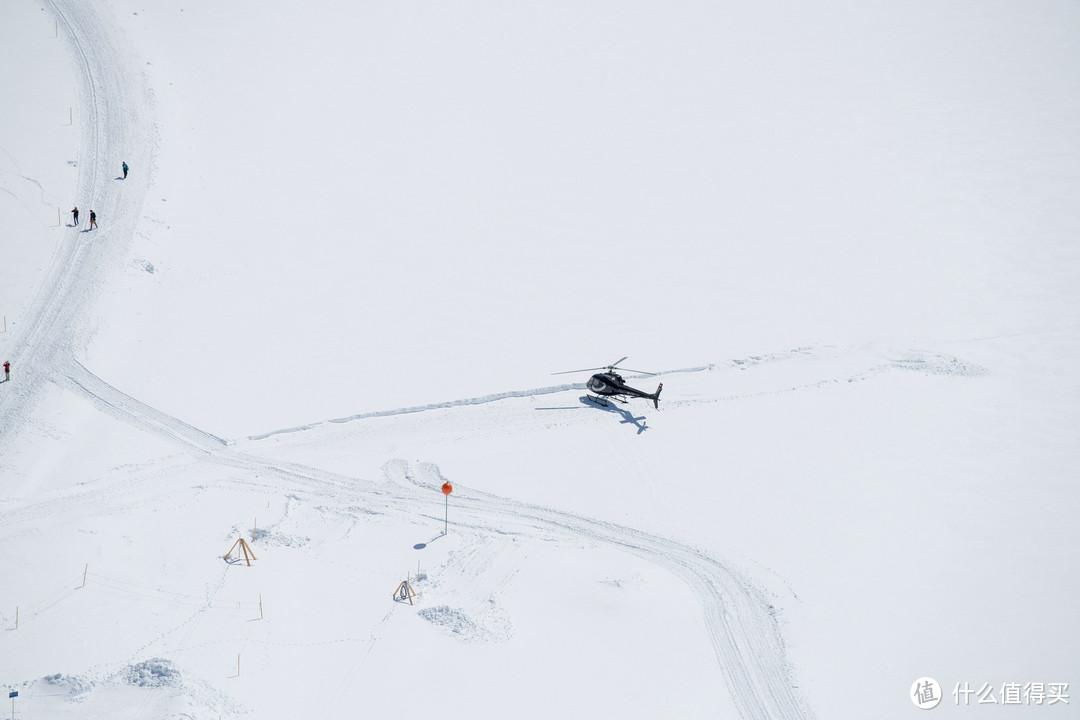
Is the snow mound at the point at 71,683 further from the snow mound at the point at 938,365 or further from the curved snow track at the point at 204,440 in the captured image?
the snow mound at the point at 938,365

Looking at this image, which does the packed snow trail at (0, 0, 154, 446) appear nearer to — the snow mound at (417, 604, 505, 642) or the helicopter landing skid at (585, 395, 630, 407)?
the snow mound at (417, 604, 505, 642)

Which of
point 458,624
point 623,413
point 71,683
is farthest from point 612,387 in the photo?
point 71,683

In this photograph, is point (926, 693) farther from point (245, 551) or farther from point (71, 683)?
point (71, 683)

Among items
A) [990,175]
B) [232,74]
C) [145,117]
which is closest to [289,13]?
[232,74]

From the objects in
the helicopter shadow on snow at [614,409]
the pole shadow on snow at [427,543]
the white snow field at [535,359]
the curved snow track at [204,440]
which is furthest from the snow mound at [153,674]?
the helicopter shadow on snow at [614,409]

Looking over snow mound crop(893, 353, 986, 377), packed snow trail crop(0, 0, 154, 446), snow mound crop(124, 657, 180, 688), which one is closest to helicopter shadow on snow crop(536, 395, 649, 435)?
snow mound crop(893, 353, 986, 377)

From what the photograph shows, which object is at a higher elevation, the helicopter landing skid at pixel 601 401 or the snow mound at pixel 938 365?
the snow mound at pixel 938 365
